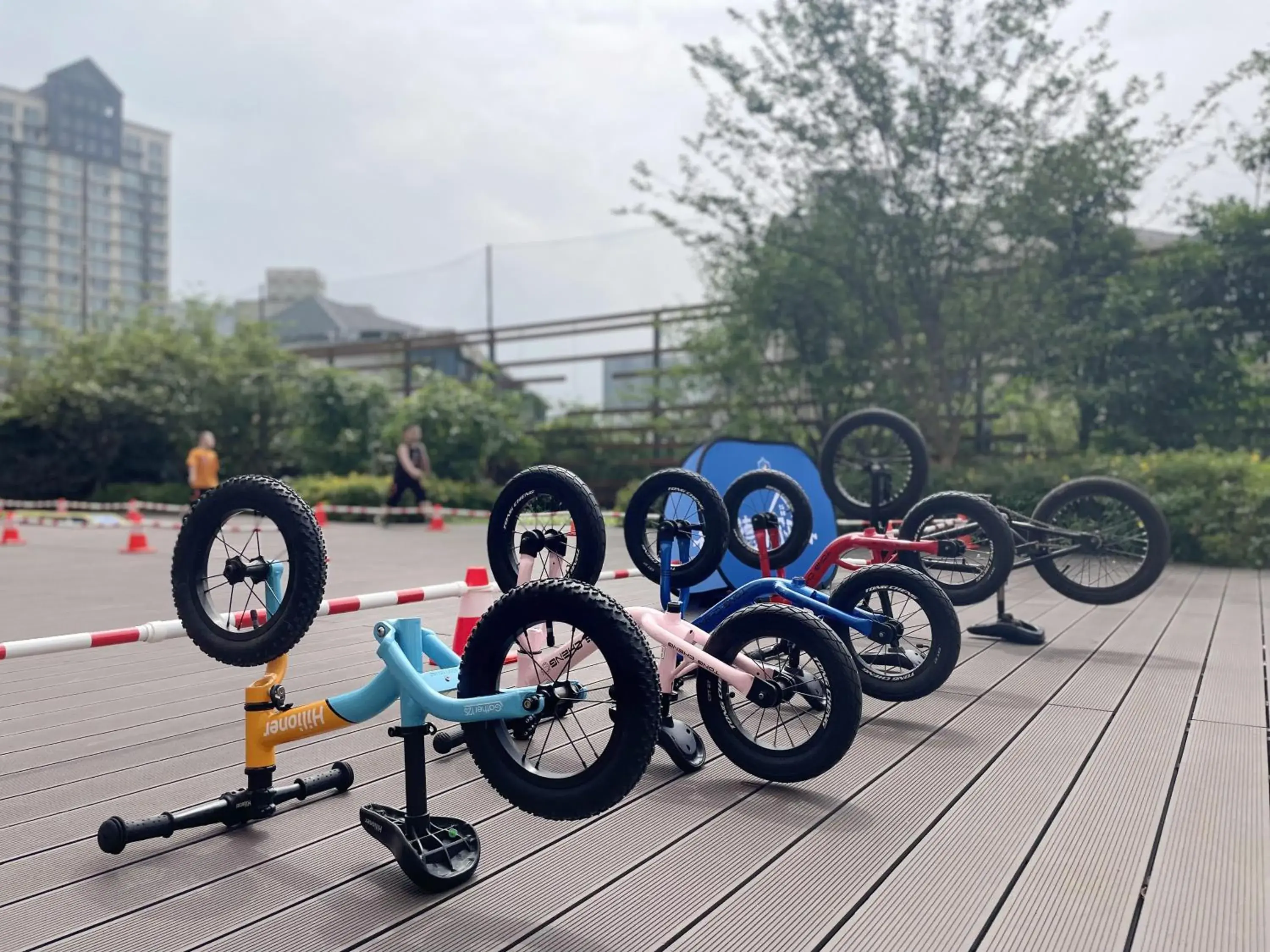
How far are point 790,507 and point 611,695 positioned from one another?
2.75m

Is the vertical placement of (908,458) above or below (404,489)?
above

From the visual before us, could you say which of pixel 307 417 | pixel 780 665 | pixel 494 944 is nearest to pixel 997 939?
pixel 494 944

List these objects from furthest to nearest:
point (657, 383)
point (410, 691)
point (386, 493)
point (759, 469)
→ point (657, 383) < point (386, 493) < point (759, 469) < point (410, 691)

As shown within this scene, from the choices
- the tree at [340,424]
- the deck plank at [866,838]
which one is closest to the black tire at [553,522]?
the deck plank at [866,838]

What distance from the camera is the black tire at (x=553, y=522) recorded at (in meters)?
3.45

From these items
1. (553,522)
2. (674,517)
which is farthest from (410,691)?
(674,517)

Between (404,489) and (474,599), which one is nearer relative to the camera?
(474,599)

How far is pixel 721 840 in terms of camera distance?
2707 mm

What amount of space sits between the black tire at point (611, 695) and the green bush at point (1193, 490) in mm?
7838

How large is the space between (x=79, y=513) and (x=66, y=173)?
352 ft

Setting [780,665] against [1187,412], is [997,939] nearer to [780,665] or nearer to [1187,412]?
[780,665]

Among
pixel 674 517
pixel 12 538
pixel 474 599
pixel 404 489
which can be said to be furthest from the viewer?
pixel 404 489

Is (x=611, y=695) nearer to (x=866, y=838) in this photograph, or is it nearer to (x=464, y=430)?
(x=866, y=838)

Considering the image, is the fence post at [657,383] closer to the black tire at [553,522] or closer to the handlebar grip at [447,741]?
the black tire at [553,522]
